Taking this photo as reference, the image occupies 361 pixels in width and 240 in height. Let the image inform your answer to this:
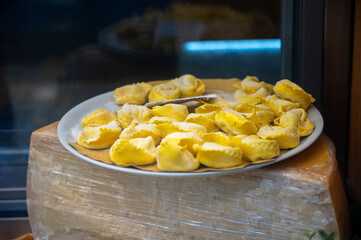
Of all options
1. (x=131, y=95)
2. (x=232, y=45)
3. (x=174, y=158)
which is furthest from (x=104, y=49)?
(x=174, y=158)

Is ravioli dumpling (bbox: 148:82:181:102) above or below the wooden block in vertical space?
above

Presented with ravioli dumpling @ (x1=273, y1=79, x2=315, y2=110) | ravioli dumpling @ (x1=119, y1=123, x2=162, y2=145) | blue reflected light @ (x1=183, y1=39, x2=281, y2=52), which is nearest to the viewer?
ravioli dumpling @ (x1=119, y1=123, x2=162, y2=145)

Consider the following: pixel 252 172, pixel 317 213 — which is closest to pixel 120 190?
pixel 252 172

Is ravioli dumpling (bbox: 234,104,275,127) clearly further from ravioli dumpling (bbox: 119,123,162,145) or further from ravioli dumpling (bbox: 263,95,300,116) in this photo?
ravioli dumpling (bbox: 119,123,162,145)

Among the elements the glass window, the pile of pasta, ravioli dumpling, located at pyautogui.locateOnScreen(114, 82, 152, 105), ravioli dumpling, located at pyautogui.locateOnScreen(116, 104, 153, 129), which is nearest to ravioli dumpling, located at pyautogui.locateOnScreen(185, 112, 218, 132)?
the pile of pasta

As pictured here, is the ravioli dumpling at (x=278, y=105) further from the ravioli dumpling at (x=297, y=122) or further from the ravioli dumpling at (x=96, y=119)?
the ravioli dumpling at (x=96, y=119)

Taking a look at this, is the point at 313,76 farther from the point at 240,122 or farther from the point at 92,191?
the point at 92,191
